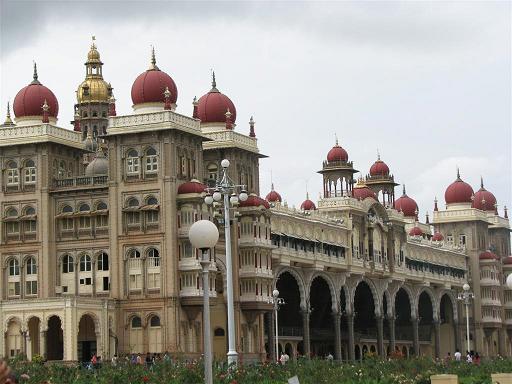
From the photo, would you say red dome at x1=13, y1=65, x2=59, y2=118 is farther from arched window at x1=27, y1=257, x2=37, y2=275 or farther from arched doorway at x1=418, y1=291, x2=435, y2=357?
arched doorway at x1=418, y1=291, x2=435, y2=357

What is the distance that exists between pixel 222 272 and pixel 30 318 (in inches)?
536

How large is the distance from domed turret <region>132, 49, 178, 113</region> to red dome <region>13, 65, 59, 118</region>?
7086mm

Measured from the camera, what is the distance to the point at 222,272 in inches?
3164

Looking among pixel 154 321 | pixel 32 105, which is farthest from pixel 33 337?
pixel 32 105

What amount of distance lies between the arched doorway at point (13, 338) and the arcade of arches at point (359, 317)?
64.0 ft

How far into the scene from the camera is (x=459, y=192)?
130 meters

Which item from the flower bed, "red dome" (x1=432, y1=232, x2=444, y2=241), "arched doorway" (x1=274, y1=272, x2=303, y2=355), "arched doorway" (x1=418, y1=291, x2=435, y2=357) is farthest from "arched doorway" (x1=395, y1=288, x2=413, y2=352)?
the flower bed

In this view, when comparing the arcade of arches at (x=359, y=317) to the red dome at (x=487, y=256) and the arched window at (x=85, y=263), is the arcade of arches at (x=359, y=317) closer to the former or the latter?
the red dome at (x=487, y=256)

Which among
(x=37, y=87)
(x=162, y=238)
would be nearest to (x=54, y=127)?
(x=37, y=87)

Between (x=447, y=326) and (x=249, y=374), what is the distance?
3736 inches

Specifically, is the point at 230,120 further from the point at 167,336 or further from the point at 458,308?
the point at 458,308

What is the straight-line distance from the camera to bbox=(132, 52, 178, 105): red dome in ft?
250

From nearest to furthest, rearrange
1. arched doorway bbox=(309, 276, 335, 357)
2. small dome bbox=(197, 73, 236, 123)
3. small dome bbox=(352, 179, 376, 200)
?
small dome bbox=(197, 73, 236, 123)
arched doorway bbox=(309, 276, 335, 357)
small dome bbox=(352, 179, 376, 200)

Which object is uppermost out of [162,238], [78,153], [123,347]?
[78,153]
